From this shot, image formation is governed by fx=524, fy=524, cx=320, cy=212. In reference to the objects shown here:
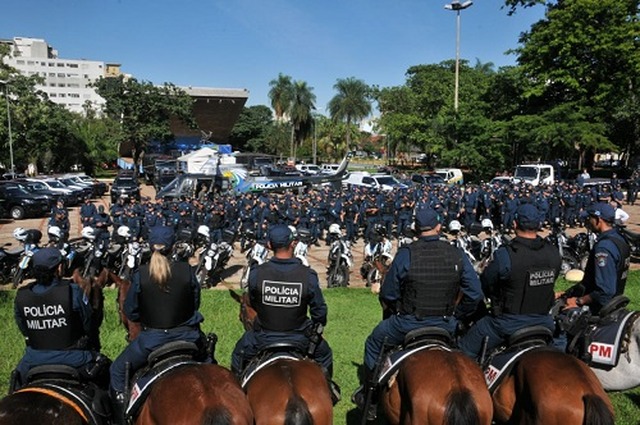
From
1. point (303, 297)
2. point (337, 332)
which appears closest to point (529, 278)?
point (303, 297)

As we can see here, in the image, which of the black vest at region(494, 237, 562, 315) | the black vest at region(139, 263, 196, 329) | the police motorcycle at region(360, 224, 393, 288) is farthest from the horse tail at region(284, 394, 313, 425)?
the police motorcycle at region(360, 224, 393, 288)

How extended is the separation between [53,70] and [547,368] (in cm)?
13996

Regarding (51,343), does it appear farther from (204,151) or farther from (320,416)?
(204,151)

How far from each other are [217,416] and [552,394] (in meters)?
2.38

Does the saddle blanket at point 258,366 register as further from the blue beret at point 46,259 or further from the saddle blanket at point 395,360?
the blue beret at point 46,259

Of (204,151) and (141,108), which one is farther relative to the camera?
(141,108)

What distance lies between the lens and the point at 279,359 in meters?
4.45

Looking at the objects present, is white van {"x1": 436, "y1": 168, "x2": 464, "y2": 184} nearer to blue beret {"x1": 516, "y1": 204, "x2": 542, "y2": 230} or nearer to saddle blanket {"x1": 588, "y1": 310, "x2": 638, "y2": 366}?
saddle blanket {"x1": 588, "y1": 310, "x2": 638, "y2": 366}

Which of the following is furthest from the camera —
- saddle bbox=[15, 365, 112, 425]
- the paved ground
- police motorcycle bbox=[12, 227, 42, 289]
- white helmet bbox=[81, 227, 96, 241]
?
the paved ground

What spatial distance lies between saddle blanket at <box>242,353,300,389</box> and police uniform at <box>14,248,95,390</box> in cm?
134

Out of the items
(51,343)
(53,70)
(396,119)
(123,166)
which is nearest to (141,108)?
(123,166)

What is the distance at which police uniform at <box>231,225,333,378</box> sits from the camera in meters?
4.52

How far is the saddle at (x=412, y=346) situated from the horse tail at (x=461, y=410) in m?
0.61

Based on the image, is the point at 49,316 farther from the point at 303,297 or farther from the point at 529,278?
the point at 529,278
